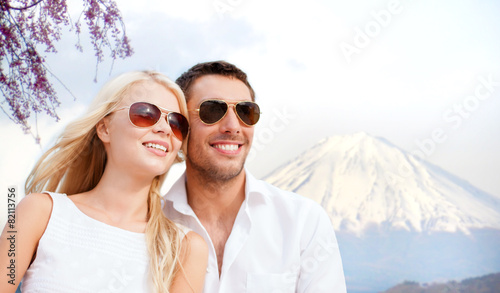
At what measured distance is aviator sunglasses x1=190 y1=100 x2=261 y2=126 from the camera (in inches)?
95.5

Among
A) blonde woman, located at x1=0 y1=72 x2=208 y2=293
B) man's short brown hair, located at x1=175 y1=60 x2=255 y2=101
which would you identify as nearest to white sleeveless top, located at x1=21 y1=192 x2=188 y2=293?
blonde woman, located at x1=0 y1=72 x2=208 y2=293

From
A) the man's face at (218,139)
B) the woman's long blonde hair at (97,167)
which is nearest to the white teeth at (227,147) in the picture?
the man's face at (218,139)

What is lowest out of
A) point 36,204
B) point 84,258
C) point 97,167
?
point 84,258

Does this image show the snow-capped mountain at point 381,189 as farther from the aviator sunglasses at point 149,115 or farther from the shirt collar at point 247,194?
the aviator sunglasses at point 149,115

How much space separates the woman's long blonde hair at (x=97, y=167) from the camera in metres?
1.91

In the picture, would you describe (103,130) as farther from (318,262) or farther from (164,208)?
(318,262)

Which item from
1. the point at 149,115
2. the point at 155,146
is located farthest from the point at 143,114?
the point at 155,146

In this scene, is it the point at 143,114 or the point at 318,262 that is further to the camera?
the point at 318,262

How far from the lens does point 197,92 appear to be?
253 centimetres

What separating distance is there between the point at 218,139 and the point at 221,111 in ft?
0.52

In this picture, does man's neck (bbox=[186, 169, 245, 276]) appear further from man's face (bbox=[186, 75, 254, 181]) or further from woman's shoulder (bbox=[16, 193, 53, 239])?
woman's shoulder (bbox=[16, 193, 53, 239])

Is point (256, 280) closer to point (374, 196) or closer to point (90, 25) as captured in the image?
point (90, 25)

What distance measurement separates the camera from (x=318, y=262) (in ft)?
7.86

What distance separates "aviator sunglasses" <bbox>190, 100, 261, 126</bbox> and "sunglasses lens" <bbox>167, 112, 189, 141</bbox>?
0.37 metres
